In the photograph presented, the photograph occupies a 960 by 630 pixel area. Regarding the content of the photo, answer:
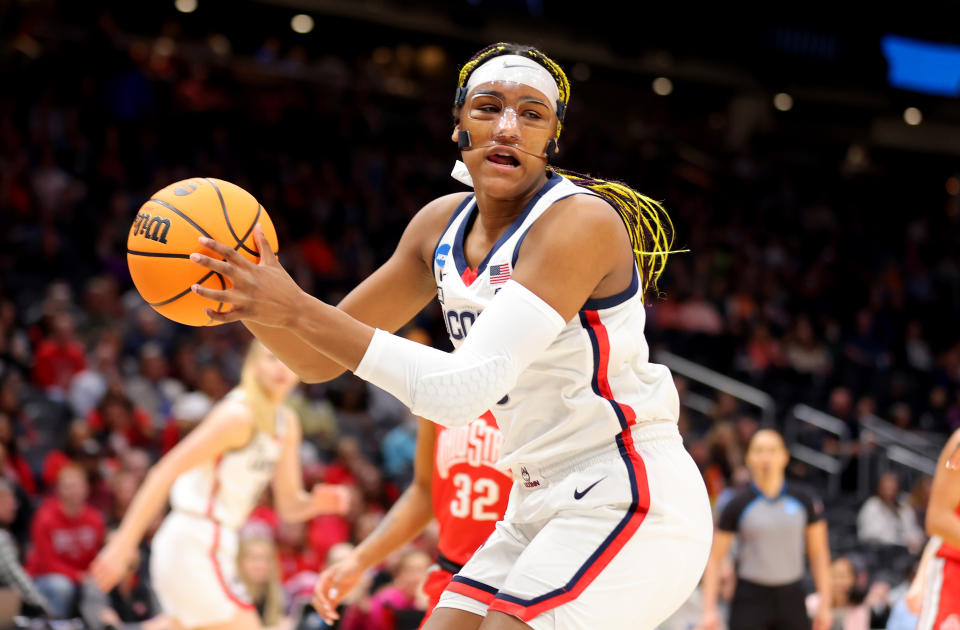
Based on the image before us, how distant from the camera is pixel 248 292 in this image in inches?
89.4

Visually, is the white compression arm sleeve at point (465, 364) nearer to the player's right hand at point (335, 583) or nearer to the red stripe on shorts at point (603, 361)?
the red stripe on shorts at point (603, 361)

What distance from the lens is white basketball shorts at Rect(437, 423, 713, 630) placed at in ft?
8.22

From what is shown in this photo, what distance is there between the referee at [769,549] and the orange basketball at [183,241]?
5023 mm

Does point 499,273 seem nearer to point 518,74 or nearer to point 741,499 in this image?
point 518,74

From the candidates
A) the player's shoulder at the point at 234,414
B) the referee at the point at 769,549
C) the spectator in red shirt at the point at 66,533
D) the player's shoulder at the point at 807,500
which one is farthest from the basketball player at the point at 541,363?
the spectator in red shirt at the point at 66,533

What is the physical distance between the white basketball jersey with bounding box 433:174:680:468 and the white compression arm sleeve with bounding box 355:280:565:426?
0.70 ft

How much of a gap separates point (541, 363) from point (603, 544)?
434 mm

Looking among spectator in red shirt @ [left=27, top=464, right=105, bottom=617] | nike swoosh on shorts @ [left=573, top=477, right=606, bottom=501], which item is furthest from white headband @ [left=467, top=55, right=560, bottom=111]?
spectator in red shirt @ [left=27, top=464, right=105, bottom=617]

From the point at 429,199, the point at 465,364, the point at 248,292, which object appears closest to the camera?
the point at 248,292

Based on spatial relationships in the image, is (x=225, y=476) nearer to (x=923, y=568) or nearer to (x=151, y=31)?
(x=923, y=568)

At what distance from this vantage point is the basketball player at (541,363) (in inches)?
93.5

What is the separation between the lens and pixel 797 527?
7.03 m

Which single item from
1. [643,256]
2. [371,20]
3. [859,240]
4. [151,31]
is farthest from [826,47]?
[643,256]

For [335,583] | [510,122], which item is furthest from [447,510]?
[510,122]
